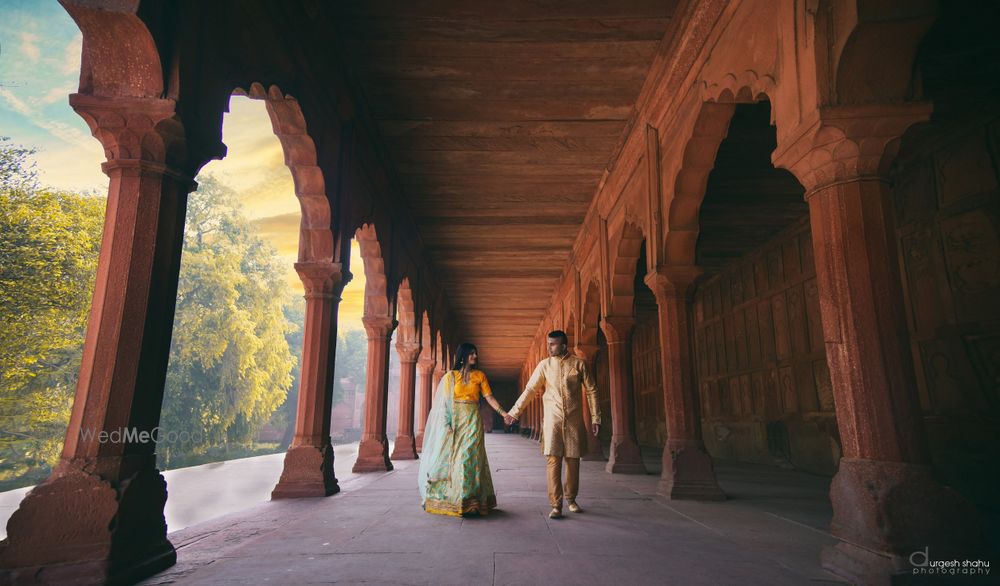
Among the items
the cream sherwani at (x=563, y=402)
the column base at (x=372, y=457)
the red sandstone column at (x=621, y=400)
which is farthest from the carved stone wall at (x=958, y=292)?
the column base at (x=372, y=457)

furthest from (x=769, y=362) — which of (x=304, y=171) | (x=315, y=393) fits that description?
(x=304, y=171)

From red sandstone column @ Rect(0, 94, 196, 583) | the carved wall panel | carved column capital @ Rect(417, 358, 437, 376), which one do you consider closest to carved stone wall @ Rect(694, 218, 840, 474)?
the carved wall panel

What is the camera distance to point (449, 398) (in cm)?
498

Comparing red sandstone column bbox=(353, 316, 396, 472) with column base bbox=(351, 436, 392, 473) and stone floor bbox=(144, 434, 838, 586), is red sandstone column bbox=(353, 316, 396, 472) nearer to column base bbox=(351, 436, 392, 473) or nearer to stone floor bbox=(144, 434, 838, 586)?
column base bbox=(351, 436, 392, 473)

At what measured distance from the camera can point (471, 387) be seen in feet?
16.3

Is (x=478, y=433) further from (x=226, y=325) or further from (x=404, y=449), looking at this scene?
(x=226, y=325)

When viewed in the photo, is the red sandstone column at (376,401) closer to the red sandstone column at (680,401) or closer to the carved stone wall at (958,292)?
the red sandstone column at (680,401)

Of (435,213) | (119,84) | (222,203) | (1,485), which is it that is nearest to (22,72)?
(222,203)

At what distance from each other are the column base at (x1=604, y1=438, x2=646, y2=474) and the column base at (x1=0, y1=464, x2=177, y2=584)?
258 inches

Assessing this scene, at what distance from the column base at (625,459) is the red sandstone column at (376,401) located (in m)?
3.64

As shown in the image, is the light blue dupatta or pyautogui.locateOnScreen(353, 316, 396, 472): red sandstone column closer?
the light blue dupatta

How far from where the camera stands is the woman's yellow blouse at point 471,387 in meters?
4.94

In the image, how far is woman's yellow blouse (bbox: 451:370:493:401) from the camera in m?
4.94

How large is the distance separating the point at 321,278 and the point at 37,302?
15.5 metres
